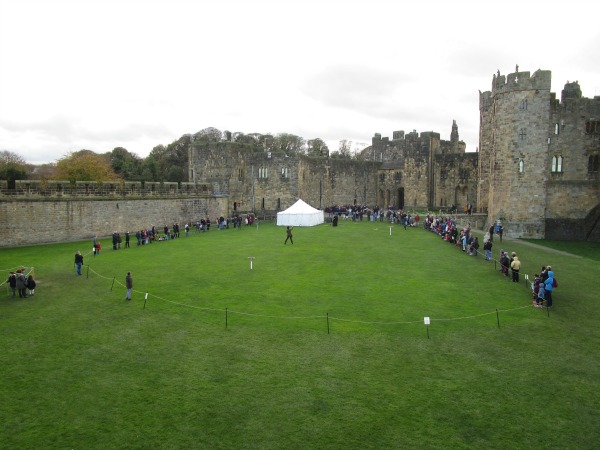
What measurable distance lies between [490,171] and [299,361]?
2784cm

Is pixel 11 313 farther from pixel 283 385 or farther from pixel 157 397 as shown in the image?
pixel 283 385

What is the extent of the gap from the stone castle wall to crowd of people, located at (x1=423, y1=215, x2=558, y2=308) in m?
20.1

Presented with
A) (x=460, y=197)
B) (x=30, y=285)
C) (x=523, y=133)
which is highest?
(x=523, y=133)

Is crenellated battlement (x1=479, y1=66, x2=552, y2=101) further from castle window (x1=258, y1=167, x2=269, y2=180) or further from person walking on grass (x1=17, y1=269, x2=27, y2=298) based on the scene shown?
person walking on grass (x1=17, y1=269, x2=27, y2=298)

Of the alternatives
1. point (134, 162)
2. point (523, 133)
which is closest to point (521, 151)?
point (523, 133)

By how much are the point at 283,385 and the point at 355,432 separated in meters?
1.92

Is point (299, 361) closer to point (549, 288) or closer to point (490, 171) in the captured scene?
point (549, 288)

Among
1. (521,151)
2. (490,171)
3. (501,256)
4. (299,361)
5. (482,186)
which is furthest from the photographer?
(482,186)

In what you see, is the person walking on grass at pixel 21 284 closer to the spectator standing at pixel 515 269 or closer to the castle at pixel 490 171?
the spectator standing at pixel 515 269

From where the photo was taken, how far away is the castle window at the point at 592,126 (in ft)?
104

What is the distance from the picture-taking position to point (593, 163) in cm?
3198

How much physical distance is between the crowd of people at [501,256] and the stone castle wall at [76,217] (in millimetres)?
20082

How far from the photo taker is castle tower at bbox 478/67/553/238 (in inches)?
1171

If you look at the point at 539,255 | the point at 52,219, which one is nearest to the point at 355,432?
the point at 539,255
